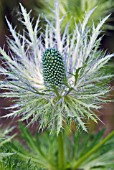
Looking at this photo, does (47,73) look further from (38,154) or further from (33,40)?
(38,154)

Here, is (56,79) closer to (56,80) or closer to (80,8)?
(56,80)

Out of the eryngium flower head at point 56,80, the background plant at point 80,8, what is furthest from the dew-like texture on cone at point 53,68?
the background plant at point 80,8

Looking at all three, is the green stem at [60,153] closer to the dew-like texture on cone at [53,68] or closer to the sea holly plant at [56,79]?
the sea holly plant at [56,79]

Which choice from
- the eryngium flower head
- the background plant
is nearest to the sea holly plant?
the eryngium flower head

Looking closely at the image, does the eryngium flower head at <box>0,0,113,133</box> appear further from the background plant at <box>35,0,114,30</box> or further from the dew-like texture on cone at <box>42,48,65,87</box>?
the background plant at <box>35,0,114,30</box>

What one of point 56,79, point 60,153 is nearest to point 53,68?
point 56,79

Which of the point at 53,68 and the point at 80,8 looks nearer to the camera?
the point at 53,68

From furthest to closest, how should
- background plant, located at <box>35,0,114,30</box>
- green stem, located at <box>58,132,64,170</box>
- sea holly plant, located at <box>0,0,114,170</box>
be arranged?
background plant, located at <box>35,0,114,30</box> → green stem, located at <box>58,132,64,170</box> → sea holly plant, located at <box>0,0,114,170</box>

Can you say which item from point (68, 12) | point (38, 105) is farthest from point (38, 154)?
point (68, 12)
